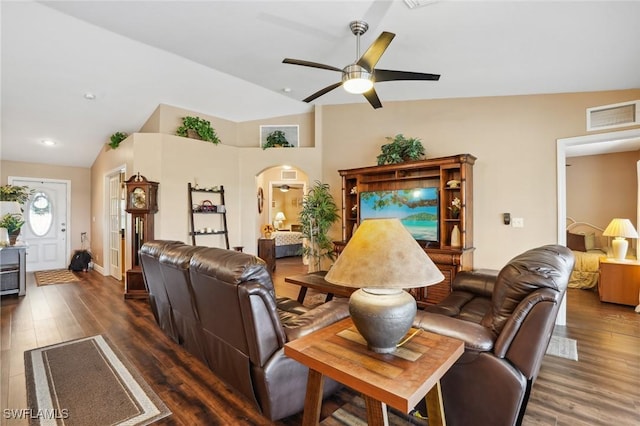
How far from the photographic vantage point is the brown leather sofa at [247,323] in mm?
1710

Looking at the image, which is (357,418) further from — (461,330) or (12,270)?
(12,270)

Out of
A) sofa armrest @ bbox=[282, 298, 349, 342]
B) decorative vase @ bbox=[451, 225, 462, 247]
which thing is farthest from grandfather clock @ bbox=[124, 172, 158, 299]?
decorative vase @ bbox=[451, 225, 462, 247]

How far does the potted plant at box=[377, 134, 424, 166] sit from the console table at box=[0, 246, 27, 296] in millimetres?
5793

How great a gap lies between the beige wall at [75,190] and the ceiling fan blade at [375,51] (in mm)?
7884

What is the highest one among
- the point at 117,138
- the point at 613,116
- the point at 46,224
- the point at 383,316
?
the point at 117,138

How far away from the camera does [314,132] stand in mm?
5816

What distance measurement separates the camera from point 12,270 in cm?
463

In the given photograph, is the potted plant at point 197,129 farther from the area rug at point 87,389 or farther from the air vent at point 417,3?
the air vent at point 417,3

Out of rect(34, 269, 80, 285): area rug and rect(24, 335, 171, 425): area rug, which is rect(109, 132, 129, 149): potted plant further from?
rect(24, 335, 171, 425): area rug

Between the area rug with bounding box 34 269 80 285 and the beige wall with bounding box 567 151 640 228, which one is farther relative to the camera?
the area rug with bounding box 34 269 80 285

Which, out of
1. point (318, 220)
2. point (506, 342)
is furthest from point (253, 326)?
point (318, 220)

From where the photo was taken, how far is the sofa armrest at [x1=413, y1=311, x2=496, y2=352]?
1.57 meters

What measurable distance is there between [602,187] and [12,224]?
409 inches

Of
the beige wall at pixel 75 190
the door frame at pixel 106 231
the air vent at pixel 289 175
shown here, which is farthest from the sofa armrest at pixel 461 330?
the beige wall at pixel 75 190
